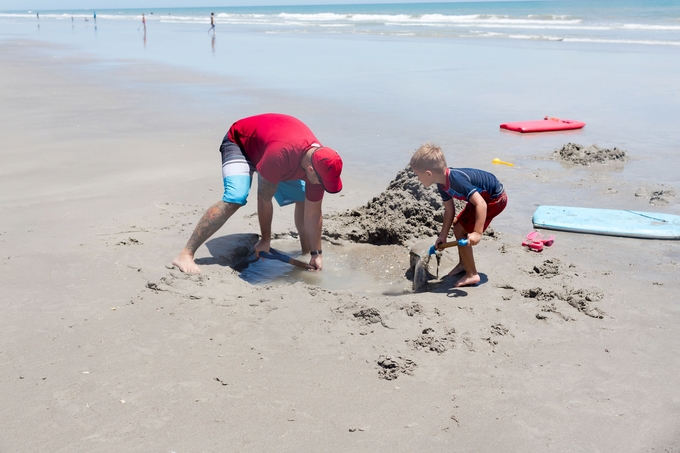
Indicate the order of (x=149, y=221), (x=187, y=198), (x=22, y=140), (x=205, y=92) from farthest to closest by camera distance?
(x=205, y=92)
(x=22, y=140)
(x=187, y=198)
(x=149, y=221)

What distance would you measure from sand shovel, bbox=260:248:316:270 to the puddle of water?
0.03 m

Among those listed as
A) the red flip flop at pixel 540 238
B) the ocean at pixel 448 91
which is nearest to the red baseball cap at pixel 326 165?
the red flip flop at pixel 540 238

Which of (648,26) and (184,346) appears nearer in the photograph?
(184,346)

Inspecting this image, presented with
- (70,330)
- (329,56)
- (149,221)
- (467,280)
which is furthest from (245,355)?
(329,56)

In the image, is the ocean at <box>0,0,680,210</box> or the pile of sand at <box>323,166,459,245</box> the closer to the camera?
the pile of sand at <box>323,166,459,245</box>

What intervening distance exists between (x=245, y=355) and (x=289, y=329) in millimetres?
366

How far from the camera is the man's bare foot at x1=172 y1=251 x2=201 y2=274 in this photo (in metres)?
4.38

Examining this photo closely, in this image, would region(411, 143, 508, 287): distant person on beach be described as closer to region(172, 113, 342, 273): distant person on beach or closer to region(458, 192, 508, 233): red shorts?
region(458, 192, 508, 233): red shorts

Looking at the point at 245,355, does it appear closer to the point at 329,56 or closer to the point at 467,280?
the point at 467,280

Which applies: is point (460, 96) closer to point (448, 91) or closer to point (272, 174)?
point (448, 91)

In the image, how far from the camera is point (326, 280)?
4711 mm

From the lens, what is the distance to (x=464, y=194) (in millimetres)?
4160

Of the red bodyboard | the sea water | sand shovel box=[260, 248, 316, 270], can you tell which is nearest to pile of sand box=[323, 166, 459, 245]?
the sea water

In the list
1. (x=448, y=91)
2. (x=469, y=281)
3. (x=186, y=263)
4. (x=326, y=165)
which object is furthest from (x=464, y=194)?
(x=448, y=91)
